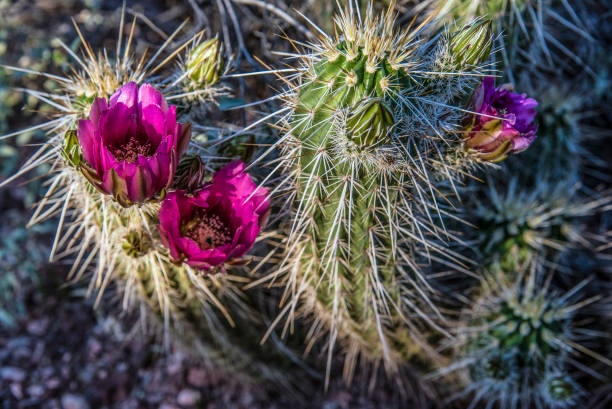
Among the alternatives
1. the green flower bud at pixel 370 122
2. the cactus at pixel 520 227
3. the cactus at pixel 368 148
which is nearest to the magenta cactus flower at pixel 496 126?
the cactus at pixel 368 148

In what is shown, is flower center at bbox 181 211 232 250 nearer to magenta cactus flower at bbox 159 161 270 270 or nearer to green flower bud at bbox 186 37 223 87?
magenta cactus flower at bbox 159 161 270 270

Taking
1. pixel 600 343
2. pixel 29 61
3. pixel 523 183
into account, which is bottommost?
pixel 600 343

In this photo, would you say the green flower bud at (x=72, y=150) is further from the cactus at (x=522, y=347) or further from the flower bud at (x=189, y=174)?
the cactus at (x=522, y=347)

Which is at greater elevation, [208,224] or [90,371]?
[208,224]

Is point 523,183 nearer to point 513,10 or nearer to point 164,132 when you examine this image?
point 513,10

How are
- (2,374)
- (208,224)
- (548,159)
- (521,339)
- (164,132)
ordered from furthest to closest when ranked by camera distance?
(548,159) < (2,374) < (521,339) < (208,224) < (164,132)

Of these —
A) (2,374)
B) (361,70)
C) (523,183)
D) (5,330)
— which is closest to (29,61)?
(5,330)

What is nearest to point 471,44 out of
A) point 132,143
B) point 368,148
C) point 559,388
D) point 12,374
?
point 368,148
